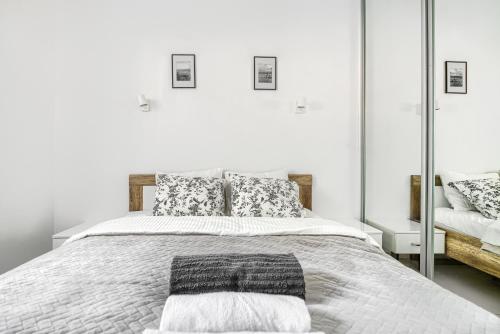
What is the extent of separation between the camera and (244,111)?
300 centimetres

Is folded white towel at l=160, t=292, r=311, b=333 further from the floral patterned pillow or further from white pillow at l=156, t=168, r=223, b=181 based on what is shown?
white pillow at l=156, t=168, r=223, b=181

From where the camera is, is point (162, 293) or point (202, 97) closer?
point (162, 293)

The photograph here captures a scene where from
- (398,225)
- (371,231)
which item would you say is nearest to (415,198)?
(398,225)

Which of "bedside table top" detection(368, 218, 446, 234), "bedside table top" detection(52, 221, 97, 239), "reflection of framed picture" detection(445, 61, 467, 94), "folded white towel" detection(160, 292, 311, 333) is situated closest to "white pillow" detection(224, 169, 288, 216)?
"bedside table top" detection(368, 218, 446, 234)

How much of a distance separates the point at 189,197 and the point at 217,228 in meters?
0.65

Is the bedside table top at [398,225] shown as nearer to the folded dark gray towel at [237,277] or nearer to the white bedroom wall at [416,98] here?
the white bedroom wall at [416,98]

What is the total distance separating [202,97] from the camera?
2.98 m

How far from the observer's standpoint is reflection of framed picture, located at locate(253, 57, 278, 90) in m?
2.99

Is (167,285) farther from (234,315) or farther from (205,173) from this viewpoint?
(205,173)

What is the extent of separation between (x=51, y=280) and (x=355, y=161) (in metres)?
2.43

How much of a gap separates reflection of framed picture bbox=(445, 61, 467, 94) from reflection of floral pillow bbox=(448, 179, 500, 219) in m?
0.45

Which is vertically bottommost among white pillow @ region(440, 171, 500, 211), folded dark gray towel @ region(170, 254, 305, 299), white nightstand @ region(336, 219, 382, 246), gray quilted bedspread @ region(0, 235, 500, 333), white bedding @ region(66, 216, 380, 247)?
white nightstand @ region(336, 219, 382, 246)

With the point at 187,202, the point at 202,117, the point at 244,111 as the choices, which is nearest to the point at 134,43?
the point at 202,117

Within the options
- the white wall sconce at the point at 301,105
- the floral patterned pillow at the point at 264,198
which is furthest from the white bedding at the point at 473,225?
the white wall sconce at the point at 301,105
